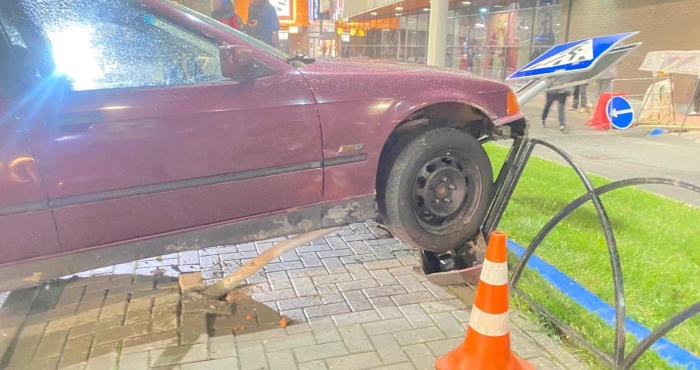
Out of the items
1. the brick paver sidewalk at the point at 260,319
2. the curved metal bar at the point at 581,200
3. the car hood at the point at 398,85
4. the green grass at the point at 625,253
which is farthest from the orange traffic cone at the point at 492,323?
the car hood at the point at 398,85

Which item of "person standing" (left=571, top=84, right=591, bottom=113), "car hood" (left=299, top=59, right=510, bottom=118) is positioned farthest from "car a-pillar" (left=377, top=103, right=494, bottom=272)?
"person standing" (left=571, top=84, right=591, bottom=113)

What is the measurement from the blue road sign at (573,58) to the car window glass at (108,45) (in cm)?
250

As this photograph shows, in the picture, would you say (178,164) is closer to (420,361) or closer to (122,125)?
(122,125)

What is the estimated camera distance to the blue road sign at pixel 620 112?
10.1m

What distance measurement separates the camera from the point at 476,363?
233 centimetres

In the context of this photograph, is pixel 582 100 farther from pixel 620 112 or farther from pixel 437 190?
pixel 437 190

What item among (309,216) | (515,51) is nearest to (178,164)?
(309,216)

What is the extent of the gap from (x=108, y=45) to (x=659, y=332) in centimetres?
294

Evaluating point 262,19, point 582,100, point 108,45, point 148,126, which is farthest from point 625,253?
point 582,100

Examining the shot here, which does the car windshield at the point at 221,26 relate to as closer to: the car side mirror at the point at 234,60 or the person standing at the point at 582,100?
the car side mirror at the point at 234,60

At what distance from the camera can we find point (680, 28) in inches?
535

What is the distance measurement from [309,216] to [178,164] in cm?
82

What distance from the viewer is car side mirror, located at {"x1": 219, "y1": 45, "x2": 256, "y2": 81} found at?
258cm

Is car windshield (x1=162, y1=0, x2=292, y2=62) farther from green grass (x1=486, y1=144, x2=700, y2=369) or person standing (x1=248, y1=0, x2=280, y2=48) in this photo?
person standing (x1=248, y1=0, x2=280, y2=48)
